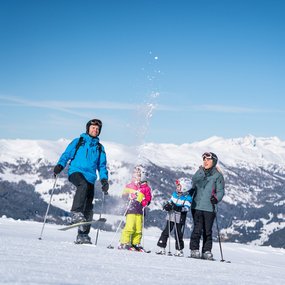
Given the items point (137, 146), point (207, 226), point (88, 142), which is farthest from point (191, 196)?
point (137, 146)

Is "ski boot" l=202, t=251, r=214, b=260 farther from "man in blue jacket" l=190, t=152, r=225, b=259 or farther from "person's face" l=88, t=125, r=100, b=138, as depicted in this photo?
"person's face" l=88, t=125, r=100, b=138

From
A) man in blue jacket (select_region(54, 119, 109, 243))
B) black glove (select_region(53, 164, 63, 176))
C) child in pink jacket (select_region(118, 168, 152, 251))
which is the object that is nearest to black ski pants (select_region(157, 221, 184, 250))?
child in pink jacket (select_region(118, 168, 152, 251))

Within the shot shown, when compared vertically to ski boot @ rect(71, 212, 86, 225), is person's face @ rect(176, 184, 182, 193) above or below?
above

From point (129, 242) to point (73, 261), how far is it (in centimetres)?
538

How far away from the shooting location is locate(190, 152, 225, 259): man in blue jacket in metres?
10.3

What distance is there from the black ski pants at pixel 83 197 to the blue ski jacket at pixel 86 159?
11 centimetres

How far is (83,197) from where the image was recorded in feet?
30.0

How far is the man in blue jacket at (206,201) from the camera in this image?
10289mm

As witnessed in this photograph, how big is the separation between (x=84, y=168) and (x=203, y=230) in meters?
3.01

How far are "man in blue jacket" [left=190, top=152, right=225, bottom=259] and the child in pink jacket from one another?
114 centimetres

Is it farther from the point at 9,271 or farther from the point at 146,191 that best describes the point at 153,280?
the point at 146,191

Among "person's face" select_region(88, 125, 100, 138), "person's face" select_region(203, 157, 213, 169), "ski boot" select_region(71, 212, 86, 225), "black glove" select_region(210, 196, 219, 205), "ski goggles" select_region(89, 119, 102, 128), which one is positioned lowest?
"ski boot" select_region(71, 212, 86, 225)

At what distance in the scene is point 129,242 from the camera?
417 inches

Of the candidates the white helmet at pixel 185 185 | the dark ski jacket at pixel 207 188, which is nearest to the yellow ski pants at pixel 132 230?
the white helmet at pixel 185 185
